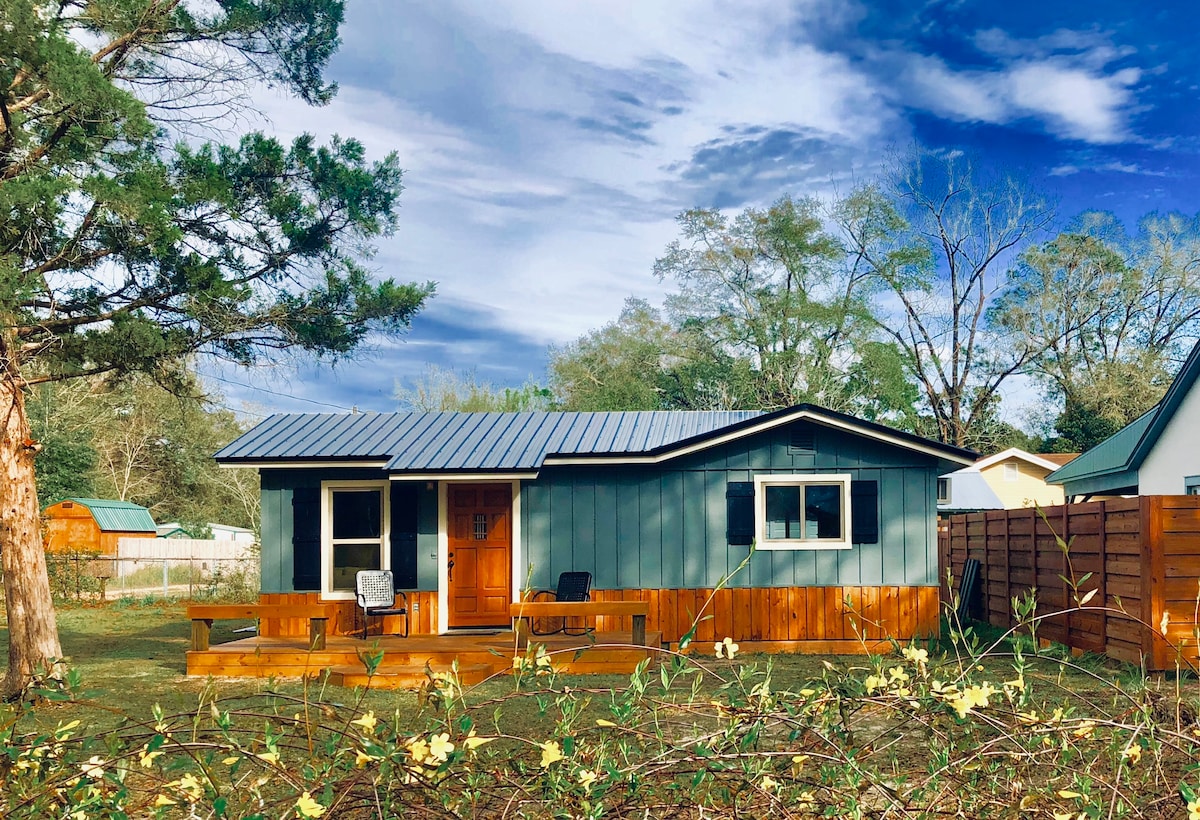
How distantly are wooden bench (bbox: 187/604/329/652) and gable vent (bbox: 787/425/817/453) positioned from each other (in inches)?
222

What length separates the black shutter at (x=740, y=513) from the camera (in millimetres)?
12078

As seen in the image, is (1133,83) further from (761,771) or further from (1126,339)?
(761,771)

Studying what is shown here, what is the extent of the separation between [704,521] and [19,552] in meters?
7.28

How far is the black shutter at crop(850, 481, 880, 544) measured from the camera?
12.0m

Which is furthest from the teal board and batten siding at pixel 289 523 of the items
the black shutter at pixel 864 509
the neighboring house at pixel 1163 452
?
the neighboring house at pixel 1163 452

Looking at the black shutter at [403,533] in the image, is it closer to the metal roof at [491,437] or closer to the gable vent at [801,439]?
the metal roof at [491,437]

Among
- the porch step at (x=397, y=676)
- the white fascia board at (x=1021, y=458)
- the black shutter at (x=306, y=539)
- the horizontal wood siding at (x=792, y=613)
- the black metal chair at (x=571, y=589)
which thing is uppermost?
the white fascia board at (x=1021, y=458)

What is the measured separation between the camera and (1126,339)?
34.4 metres

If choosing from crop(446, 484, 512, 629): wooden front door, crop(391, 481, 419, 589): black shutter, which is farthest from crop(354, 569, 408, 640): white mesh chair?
crop(446, 484, 512, 629): wooden front door

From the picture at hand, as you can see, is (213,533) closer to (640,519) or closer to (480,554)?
(480,554)

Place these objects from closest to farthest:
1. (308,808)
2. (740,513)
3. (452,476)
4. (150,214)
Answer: (308,808) < (150,214) < (452,476) < (740,513)

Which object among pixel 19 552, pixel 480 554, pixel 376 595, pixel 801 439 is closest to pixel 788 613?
pixel 801 439

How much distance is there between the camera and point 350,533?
41.2ft

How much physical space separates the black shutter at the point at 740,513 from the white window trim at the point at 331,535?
415 centimetres
